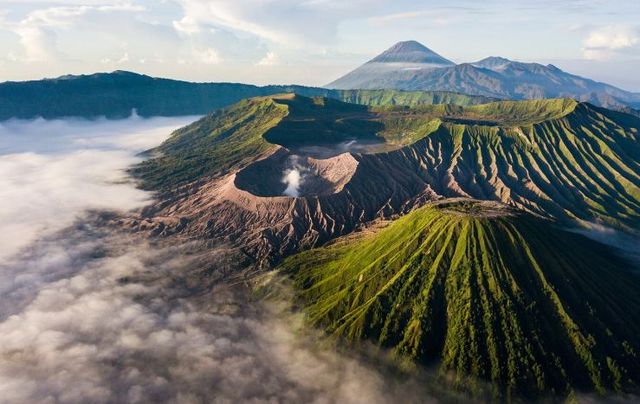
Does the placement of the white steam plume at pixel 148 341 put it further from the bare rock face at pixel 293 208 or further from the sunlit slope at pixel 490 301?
the bare rock face at pixel 293 208

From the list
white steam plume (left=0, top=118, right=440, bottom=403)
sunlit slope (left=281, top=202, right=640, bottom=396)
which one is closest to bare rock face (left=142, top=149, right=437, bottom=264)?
white steam plume (left=0, top=118, right=440, bottom=403)

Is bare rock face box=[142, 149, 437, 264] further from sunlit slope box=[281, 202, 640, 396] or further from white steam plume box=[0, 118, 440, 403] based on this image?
sunlit slope box=[281, 202, 640, 396]

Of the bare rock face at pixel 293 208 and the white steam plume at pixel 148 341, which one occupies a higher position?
the bare rock face at pixel 293 208

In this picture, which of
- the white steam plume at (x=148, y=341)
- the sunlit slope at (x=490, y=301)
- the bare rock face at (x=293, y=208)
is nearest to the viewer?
the white steam plume at (x=148, y=341)

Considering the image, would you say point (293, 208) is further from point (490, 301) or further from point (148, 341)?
point (490, 301)

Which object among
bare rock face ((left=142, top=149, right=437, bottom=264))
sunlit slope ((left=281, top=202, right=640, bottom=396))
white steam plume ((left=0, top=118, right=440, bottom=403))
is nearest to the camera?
white steam plume ((left=0, top=118, right=440, bottom=403))

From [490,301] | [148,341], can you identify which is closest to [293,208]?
[148,341]

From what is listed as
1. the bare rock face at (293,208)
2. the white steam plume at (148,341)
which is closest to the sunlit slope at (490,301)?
the white steam plume at (148,341)

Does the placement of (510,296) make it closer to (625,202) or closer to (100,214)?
(625,202)
